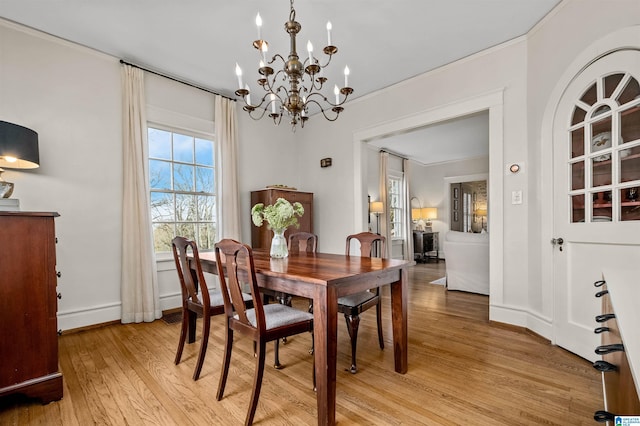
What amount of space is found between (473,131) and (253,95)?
4060 millimetres

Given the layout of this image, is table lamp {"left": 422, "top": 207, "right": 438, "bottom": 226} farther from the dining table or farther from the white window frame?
the dining table

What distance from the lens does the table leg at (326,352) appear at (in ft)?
5.03

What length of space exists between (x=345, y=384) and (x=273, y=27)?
302 centimetres

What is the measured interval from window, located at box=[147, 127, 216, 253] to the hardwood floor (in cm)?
133

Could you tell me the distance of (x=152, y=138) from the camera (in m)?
3.61

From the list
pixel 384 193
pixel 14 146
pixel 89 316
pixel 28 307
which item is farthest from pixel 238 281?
pixel 384 193

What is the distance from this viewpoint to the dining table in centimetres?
155

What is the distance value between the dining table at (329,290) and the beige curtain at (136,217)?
6.03ft

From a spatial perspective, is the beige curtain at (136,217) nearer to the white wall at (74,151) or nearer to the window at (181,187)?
the white wall at (74,151)

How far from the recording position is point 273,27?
2.75 metres

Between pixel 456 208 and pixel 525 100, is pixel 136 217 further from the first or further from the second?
pixel 456 208

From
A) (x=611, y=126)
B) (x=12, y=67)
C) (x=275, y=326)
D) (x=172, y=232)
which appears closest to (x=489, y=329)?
(x=611, y=126)

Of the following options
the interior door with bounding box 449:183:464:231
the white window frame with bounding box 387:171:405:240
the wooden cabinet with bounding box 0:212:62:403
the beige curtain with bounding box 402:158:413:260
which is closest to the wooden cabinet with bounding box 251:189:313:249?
the wooden cabinet with bounding box 0:212:62:403

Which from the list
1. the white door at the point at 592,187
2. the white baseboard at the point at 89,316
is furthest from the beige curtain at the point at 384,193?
the white baseboard at the point at 89,316
